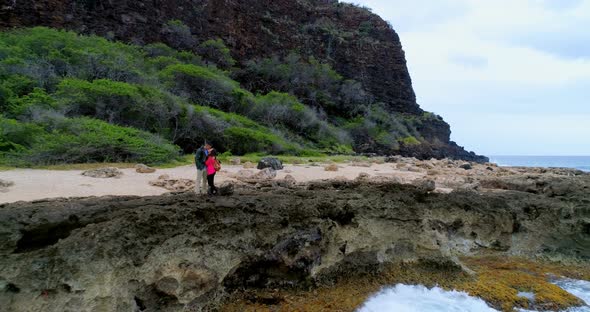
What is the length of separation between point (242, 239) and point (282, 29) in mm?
33376

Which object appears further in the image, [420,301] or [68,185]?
[68,185]

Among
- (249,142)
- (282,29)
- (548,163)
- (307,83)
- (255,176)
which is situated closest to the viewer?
(255,176)

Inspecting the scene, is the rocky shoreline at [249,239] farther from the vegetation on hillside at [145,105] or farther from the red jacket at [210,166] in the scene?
the vegetation on hillside at [145,105]

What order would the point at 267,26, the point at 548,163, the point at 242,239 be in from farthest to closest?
the point at 548,163, the point at 267,26, the point at 242,239

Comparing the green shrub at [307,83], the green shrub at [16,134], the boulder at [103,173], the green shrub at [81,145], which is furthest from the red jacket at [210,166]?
the green shrub at [307,83]

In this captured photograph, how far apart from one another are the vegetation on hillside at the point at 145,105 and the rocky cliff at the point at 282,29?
178 centimetres

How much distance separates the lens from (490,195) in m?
7.27

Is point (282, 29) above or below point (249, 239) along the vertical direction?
above

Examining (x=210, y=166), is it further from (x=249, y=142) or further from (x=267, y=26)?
(x=267, y=26)

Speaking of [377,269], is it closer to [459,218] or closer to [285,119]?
[459,218]

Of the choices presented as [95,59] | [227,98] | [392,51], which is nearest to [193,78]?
[227,98]

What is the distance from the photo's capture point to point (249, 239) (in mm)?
4832

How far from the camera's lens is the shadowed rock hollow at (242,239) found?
3.67 meters

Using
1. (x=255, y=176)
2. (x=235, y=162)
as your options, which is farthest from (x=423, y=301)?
(x=235, y=162)
